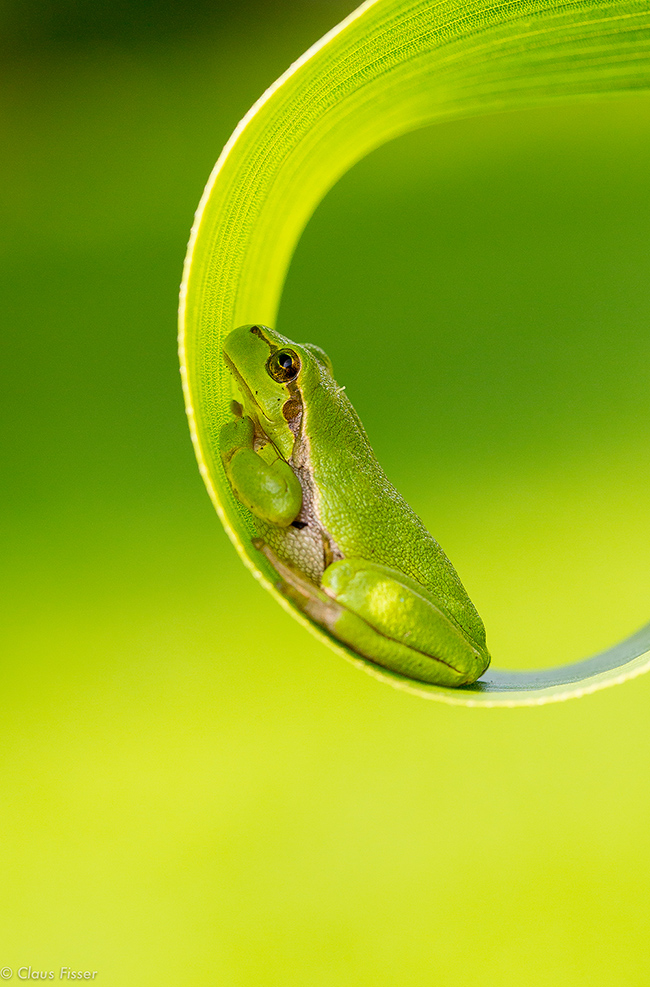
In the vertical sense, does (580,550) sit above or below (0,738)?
above

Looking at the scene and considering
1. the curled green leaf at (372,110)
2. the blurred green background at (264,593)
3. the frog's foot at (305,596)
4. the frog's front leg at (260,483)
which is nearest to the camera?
the curled green leaf at (372,110)

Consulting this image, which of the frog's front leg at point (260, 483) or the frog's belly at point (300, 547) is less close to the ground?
the frog's front leg at point (260, 483)

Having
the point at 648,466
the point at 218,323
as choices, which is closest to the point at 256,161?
the point at 218,323

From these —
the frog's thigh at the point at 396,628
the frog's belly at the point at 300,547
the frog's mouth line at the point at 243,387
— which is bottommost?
the frog's thigh at the point at 396,628

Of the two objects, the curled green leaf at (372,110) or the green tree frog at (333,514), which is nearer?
the curled green leaf at (372,110)

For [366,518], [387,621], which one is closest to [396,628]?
[387,621]

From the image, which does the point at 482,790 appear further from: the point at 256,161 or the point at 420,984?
the point at 256,161

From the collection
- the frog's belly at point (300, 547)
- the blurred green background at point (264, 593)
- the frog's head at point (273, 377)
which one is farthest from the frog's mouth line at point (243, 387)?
the blurred green background at point (264, 593)

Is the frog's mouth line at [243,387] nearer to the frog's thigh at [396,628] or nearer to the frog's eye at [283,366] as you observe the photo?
the frog's eye at [283,366]
